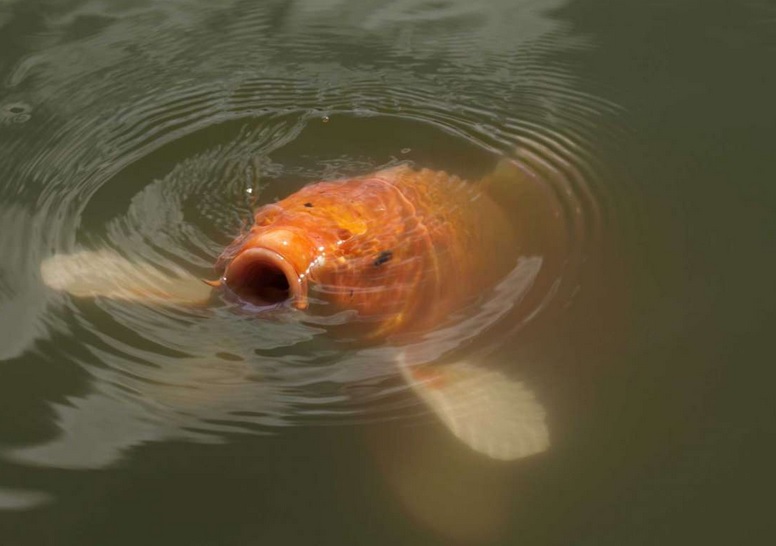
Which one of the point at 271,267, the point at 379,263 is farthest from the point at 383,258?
the point at 271,267

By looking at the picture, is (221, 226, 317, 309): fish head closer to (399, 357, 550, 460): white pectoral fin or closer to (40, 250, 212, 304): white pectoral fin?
(40, 250, 212, 304): white pectoral fin

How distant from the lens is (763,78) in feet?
11.5

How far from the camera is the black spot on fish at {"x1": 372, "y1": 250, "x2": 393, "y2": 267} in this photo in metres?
2.69

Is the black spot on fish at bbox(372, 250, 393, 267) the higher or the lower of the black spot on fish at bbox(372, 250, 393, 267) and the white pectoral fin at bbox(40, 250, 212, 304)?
the lower

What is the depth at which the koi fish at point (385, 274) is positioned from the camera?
2449 mm

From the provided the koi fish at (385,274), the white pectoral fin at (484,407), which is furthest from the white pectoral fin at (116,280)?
the white pectoral fin at (484,407)

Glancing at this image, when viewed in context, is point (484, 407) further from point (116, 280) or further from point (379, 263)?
point (116, 280)

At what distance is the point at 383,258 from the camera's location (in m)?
2.70

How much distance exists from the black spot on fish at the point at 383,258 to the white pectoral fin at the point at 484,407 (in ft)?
0.88

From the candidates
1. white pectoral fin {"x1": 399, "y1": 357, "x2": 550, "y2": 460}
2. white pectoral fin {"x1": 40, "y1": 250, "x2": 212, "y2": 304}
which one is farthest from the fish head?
white pectoral fin {"x1": 399, "y1": 357, "x2": 550, "y2": 460}

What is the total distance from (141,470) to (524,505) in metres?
0.80

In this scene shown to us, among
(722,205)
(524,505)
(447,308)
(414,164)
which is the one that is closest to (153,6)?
(414,164)

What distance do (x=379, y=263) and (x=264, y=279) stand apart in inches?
11.3

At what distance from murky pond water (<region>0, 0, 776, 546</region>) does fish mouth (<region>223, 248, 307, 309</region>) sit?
48 mm
